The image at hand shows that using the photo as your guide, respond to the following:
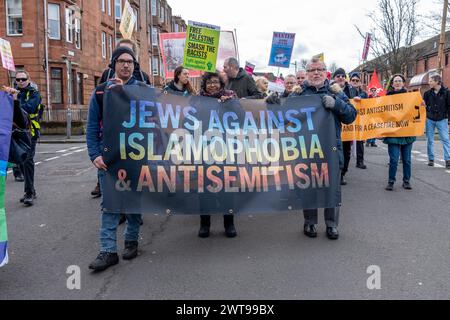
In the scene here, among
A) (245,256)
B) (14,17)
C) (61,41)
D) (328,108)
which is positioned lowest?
(245,256)

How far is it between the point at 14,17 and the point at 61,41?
2.79 metres

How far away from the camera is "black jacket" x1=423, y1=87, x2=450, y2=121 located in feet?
35.3

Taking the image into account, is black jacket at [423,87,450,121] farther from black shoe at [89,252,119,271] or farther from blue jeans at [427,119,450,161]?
black shoe at [89,252,119,271]

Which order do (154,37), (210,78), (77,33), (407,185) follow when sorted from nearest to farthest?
1. (210,78)
2. (407,185)
3. (77,33)
4. (154,37)

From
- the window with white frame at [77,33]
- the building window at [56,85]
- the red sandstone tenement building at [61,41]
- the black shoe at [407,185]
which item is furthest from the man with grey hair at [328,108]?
the window with white frame at [77,33]

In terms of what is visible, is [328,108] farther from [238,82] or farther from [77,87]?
[77,87]

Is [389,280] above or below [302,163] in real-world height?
below

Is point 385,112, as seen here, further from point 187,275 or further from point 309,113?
point 187,275

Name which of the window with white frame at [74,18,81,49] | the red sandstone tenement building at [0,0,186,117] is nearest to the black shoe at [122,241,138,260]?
the red sandstone tenement building at [0,0,186,117]

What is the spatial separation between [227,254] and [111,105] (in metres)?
1.91

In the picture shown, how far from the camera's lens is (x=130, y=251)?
4.66 m

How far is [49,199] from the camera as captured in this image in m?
7.86

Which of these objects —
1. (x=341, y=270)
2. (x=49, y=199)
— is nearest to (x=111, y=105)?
(x=341, y=270)

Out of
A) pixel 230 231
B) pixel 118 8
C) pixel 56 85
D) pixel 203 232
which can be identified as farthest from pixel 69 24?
pixel 230 231
